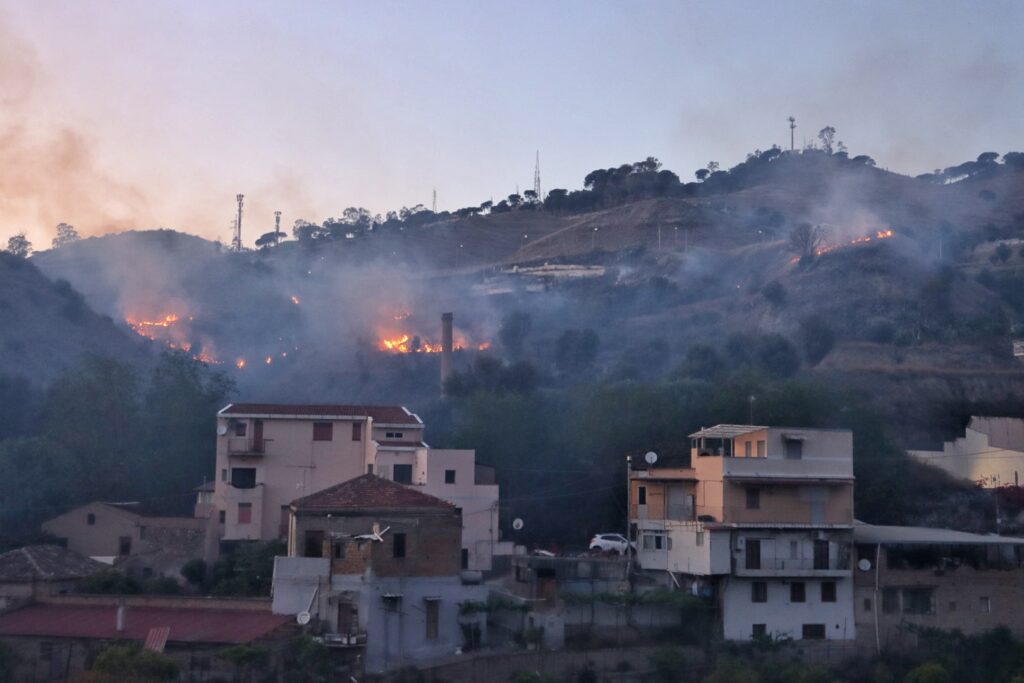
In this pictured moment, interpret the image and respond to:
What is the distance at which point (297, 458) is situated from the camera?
132ft

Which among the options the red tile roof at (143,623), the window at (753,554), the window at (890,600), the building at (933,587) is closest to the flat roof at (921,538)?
the building at (933,587)

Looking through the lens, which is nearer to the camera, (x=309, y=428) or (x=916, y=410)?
(x=309, y=428)

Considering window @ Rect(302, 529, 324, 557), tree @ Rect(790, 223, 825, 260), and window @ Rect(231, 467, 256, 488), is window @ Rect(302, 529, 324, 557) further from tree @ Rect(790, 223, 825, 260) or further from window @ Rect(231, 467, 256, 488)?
tree @ Rect(790, 223, 825, 260)

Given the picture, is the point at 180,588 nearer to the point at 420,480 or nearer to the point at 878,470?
the point at 420,480

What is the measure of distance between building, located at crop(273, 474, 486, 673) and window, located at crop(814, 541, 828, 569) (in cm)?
869

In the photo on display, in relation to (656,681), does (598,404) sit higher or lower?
higher

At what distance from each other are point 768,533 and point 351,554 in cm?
1052

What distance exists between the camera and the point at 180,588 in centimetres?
3491

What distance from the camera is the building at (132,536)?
36562 millimetres

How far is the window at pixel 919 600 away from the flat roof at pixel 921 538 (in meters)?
1.17

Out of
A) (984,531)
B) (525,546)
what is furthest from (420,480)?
(984,531)

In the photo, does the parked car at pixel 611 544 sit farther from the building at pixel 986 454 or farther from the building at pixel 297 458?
the building at pixel 986 454

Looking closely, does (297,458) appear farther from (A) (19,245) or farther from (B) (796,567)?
(A) (19,245)

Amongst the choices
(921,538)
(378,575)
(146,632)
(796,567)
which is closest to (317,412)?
(378,575)
